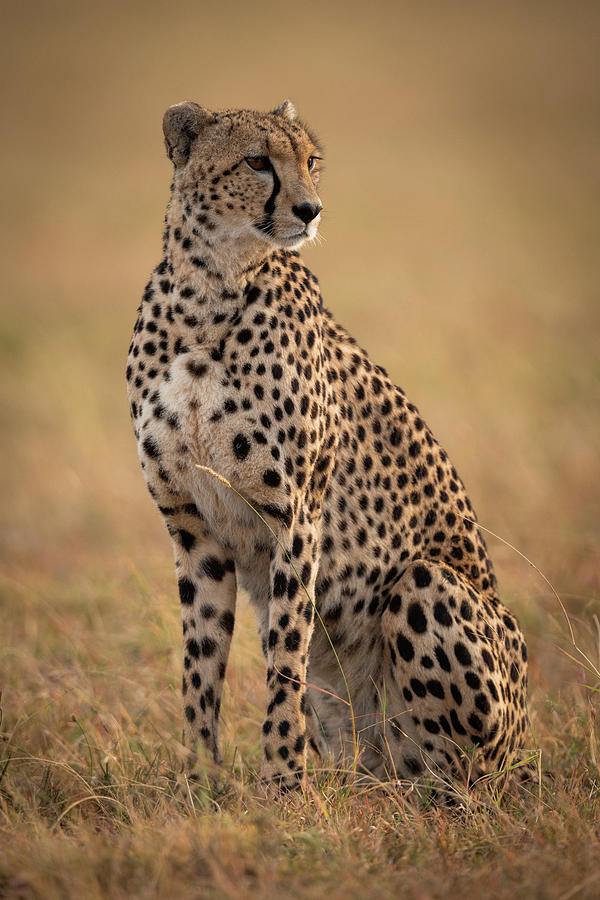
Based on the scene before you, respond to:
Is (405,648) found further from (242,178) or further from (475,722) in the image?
(242,178)

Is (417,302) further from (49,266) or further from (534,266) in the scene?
(49,266)

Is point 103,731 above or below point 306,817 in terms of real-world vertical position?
below

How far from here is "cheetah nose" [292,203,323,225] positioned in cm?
256

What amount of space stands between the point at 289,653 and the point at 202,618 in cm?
33

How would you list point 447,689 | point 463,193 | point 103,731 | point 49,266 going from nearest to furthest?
point 447,689 → point 103,731 → point 49,266 → point 463,193

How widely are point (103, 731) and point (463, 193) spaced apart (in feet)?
56.9

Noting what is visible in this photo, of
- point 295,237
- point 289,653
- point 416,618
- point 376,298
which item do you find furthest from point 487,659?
point 376,298

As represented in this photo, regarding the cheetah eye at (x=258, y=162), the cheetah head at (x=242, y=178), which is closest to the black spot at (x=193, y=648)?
the cheetah head at (x=242, y=178)

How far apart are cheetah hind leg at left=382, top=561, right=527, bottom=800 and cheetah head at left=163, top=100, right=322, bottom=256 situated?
1.05 metres

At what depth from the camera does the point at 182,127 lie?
2.72 meters

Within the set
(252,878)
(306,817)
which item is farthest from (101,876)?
(306,817)

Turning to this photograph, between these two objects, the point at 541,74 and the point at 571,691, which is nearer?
the point at 571,691

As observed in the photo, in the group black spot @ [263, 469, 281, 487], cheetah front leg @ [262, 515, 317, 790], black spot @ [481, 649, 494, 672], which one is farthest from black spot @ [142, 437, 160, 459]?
black spot @ [481, 649, 494, 672]

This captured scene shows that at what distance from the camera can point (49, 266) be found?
15.4 metres
